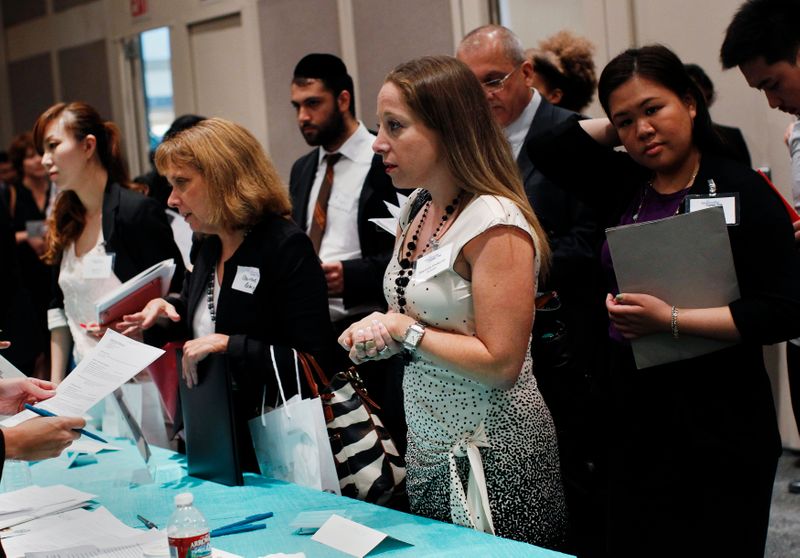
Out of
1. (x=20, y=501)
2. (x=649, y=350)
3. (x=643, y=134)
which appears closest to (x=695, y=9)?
(x=643, y=134)

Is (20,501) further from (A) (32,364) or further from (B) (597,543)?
(A) (32,364)

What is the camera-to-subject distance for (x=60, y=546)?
1.77 metres

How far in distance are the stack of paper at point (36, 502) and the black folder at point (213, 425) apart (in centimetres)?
26

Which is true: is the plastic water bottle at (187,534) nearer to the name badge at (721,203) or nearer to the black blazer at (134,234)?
the name badge at (721,203)

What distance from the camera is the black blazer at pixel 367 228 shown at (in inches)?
118

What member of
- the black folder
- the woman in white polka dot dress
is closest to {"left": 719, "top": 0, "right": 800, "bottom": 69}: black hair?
the woman in white polka dot dress

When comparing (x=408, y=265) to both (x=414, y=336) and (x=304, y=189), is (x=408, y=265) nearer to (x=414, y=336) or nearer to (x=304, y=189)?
(x=414, y=336)

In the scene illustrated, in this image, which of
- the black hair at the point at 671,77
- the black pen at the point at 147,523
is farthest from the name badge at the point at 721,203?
the black pen at the point at 147,523

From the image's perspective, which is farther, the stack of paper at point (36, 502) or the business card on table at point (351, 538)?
→ the stack of paper at point (36, 502)

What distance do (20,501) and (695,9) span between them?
3085 millimetres

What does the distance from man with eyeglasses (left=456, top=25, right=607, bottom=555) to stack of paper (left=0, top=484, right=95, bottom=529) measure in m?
1.17

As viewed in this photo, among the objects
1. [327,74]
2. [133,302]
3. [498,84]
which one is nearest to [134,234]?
[133,302]

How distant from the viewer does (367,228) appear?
3.17 m

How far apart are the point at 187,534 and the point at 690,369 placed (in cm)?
104
